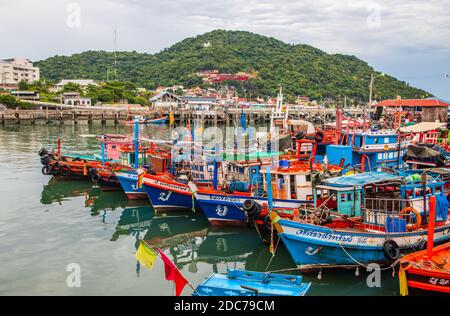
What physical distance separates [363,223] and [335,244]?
187 cm

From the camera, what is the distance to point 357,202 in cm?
1691

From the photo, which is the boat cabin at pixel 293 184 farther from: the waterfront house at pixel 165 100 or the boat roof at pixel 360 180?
the waterfront house at pixel 165 100

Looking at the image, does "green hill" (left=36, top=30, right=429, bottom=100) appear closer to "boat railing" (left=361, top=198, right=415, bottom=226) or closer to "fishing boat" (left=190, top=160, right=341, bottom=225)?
"fishing boat" (left=190, top=160, right=341, bottom=225)

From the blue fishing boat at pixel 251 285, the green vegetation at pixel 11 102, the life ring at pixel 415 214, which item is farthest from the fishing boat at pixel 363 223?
the green vegetation at pixel 11 102

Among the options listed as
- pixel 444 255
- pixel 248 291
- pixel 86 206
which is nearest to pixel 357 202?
pixel 444 255

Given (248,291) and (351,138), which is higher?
(351,138)

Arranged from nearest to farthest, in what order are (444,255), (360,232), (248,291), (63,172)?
(248,291), (444,255), (360,232), (63,172)

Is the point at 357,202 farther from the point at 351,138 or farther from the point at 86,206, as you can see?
the point at 86,206

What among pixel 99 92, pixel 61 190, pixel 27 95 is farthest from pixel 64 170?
pixel 99 92

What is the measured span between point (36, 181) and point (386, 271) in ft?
83.0

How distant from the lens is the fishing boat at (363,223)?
15.2 meters

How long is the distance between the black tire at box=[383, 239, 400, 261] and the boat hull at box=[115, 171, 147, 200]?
1487 cm

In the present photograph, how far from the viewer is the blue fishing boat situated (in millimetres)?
12031

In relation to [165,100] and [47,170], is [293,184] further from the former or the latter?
[165,100]
